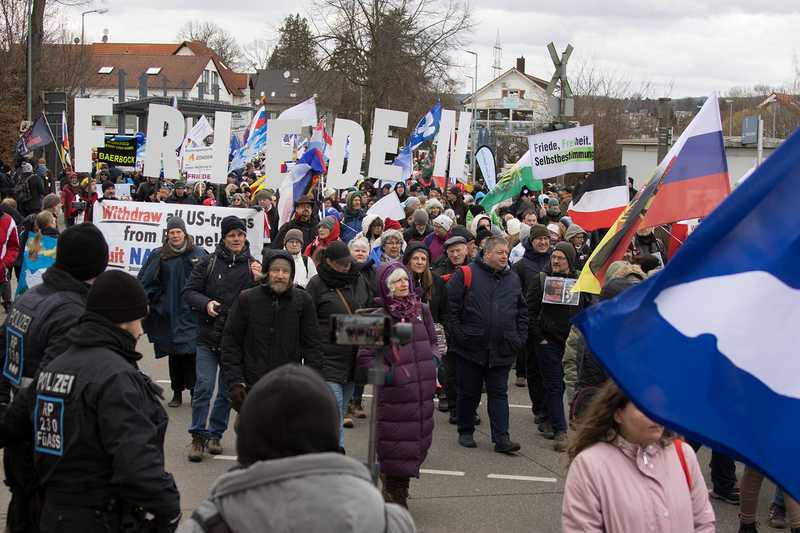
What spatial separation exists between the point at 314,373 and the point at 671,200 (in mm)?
5408

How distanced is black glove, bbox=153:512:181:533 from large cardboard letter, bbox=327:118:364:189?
39.9 feet

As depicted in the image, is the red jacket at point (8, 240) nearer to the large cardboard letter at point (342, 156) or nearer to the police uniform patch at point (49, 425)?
the large cardboard letter at point (342, 156)

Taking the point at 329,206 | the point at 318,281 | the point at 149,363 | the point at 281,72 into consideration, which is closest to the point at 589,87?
the point at 329,206

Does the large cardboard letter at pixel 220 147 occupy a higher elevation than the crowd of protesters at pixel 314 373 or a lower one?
higher

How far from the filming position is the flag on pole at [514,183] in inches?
702

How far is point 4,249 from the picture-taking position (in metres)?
12.2

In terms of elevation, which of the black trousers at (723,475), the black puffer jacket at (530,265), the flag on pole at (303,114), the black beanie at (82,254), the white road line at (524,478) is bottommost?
the white road line at (524,478)

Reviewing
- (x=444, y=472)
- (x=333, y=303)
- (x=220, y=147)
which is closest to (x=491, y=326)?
(x=444, y=472)

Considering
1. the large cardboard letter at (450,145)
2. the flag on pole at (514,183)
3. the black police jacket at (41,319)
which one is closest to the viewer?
the black police jacket at (41,319)

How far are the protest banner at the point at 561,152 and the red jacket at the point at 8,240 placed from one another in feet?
23.5

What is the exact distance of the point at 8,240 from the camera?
40.1ft

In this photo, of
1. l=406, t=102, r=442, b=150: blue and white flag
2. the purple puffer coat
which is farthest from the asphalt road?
l=406, t=102, r=442, b=150: blue and white flag

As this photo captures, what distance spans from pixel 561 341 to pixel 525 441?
37.7 inches

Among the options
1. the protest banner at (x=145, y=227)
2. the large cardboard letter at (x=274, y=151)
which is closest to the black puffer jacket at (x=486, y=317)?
the protest banner at (x=145, y=227)
